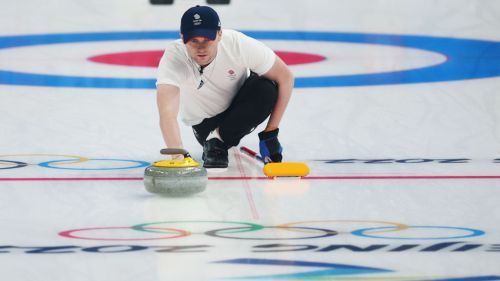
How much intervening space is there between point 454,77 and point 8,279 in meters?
4.71

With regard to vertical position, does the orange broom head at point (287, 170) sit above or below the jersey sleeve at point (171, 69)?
below

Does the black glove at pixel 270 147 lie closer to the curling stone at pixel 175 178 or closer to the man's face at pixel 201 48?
the man's face at pixel 201 48

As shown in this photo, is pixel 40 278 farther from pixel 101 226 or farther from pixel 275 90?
pixel 275 90

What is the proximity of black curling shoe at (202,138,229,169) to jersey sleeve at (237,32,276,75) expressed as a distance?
0.37 metres

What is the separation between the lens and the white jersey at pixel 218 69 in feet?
12.4

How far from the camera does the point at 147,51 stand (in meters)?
7.87

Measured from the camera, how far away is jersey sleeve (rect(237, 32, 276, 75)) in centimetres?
386

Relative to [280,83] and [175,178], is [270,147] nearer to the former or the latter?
[280,83]

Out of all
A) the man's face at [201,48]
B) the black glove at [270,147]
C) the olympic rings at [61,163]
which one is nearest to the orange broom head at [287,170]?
the black glove at [270,147]

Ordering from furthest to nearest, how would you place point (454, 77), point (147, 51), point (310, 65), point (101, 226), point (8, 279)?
1. point (147, 51)
2. point (310, 65)
3. point (454, 77)
4. point (101, 226)
5. point (8, 279)

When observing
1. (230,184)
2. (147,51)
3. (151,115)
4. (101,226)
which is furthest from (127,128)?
(147,51)

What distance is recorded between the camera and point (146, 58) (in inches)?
295

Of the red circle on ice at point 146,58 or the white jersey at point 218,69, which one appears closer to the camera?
the white jersey at point 218,69

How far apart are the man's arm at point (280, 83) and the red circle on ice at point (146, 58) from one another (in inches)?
124
